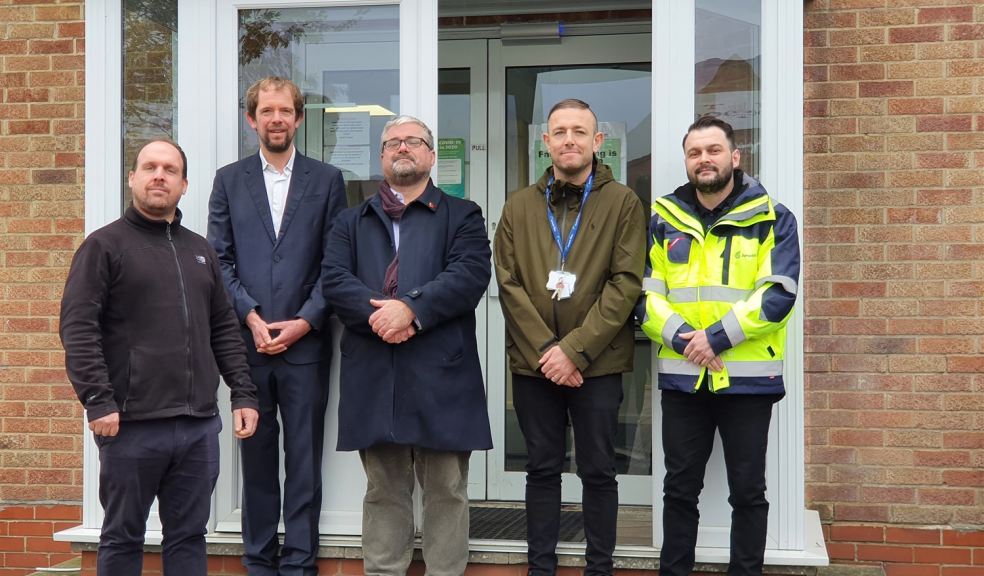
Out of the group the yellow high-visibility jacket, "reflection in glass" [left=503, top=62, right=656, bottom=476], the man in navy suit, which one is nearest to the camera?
the yellow high-visibility jacket

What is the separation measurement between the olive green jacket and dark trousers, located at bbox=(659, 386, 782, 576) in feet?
1.06

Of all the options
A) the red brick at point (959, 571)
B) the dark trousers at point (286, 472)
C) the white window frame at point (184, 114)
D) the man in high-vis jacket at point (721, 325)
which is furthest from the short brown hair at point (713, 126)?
the red brick at point (959, 571)

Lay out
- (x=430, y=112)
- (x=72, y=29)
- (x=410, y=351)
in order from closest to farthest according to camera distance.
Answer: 1. (x=410, y=351)
2. (x=430, y=112)
3. (x=72, y=29)

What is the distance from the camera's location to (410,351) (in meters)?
4.19

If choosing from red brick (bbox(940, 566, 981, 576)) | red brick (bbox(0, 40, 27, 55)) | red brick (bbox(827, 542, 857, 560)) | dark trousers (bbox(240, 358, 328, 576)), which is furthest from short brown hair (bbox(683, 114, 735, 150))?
red brick (bbox(0, 40, 27, 55))

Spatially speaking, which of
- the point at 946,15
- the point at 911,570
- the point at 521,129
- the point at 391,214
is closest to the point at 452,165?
the point at 521,129

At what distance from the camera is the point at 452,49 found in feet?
19.7

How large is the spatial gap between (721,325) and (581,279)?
1.89 feet

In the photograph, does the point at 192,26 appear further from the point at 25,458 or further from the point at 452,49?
the point at 25,458

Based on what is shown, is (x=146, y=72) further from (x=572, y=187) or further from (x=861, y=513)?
(x=861, y=513)

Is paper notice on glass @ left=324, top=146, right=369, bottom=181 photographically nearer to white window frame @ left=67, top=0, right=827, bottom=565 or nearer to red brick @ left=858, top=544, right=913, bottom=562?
white window frame @ left=67, top=0, right=827, bottom=565

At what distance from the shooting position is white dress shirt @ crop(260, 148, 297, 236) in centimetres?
448

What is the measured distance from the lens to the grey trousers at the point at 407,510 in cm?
426

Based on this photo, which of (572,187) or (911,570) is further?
(911,570)
